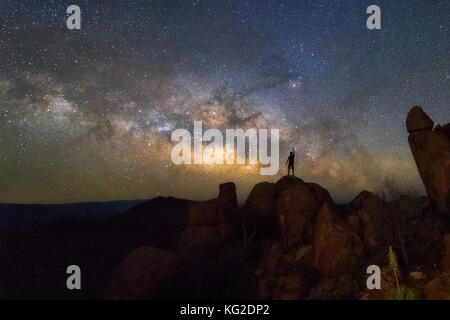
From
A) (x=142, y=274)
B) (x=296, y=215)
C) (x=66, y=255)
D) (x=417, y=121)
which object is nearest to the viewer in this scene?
(x=142, y=274)

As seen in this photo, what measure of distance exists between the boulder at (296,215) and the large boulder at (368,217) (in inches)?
107

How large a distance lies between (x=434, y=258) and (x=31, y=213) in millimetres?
163424

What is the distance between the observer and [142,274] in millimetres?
18422

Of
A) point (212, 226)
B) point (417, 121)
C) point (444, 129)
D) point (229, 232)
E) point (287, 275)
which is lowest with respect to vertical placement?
point (287, 275)

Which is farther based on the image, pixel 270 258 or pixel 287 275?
pixel 270 258

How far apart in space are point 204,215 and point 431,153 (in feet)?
59.3

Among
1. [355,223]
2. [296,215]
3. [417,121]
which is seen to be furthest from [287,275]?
[417,121]

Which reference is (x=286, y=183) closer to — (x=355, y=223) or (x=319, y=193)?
(x=319, y=193)

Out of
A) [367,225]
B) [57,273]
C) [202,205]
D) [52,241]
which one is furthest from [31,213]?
[367,225]

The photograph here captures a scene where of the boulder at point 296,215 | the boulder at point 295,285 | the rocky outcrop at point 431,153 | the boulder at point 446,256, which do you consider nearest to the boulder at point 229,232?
the boulder at point 296,215

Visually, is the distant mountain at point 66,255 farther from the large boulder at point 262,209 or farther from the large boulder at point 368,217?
the large boulder at point 368,217

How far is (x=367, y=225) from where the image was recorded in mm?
19188

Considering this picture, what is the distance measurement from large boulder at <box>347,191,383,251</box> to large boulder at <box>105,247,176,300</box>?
12410 mm
